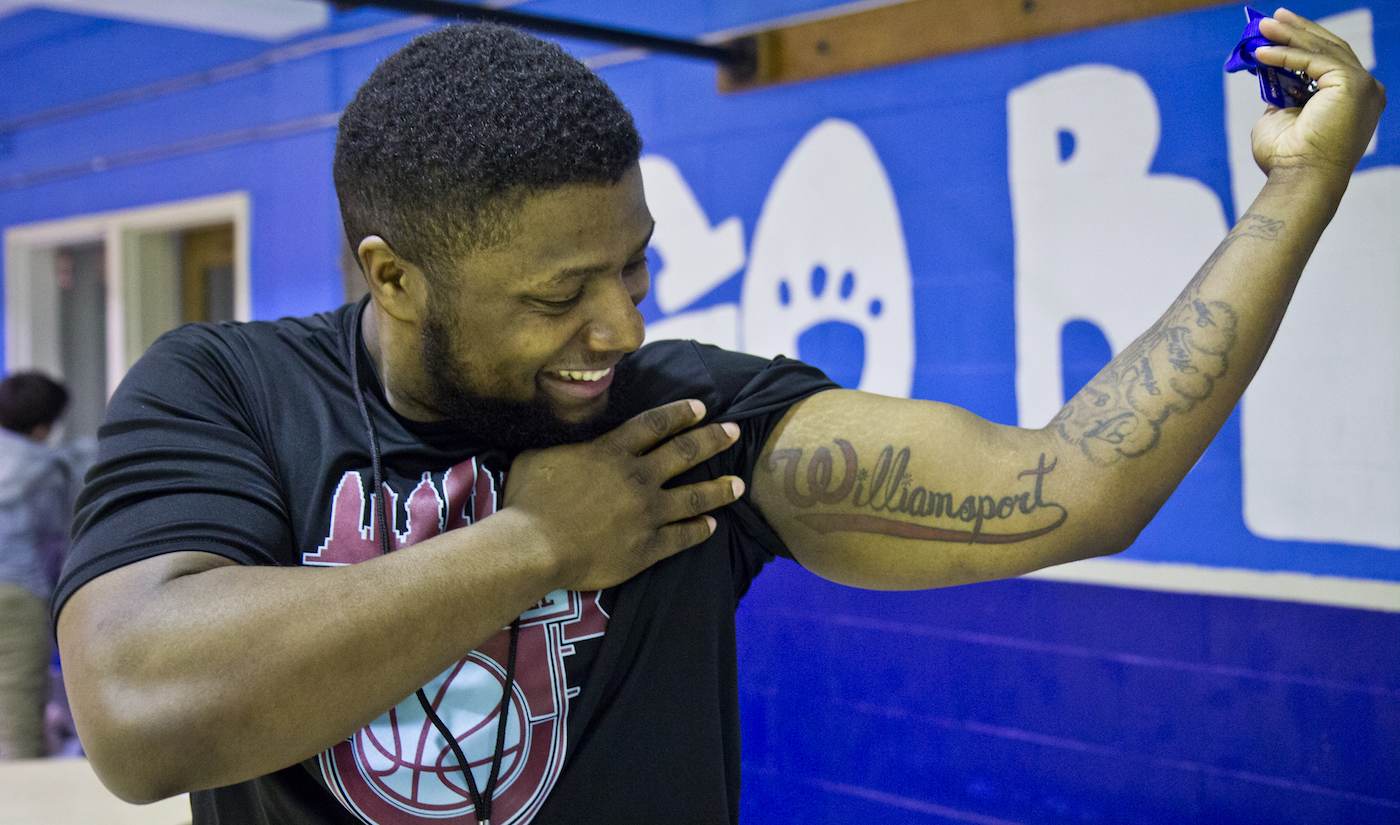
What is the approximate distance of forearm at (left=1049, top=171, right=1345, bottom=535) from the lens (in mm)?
993

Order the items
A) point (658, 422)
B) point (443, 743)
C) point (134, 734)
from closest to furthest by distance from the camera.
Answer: point (134, 734) → point (443, 743) → point (658, 422)

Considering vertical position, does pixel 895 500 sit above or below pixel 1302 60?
below

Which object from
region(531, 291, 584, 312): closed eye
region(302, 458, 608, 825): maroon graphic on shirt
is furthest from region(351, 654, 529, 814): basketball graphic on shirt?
region(531, 291, 584, 312): closed eye

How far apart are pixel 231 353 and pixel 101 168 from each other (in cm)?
454

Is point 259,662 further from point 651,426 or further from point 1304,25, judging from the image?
point 1304,25

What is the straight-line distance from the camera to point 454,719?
1.00m

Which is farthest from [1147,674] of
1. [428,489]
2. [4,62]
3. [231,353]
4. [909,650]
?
[4,62]

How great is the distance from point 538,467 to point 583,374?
93 mm

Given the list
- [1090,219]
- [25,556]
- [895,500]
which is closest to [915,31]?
[1090,219]

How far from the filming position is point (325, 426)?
1076 mm

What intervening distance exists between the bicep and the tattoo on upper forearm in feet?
0.15

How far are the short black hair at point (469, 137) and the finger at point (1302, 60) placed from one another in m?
0.55

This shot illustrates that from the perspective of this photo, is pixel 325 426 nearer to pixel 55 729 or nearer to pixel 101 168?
pixel 55 729

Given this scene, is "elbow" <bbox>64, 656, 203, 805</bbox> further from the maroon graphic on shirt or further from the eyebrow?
the eyebrow
